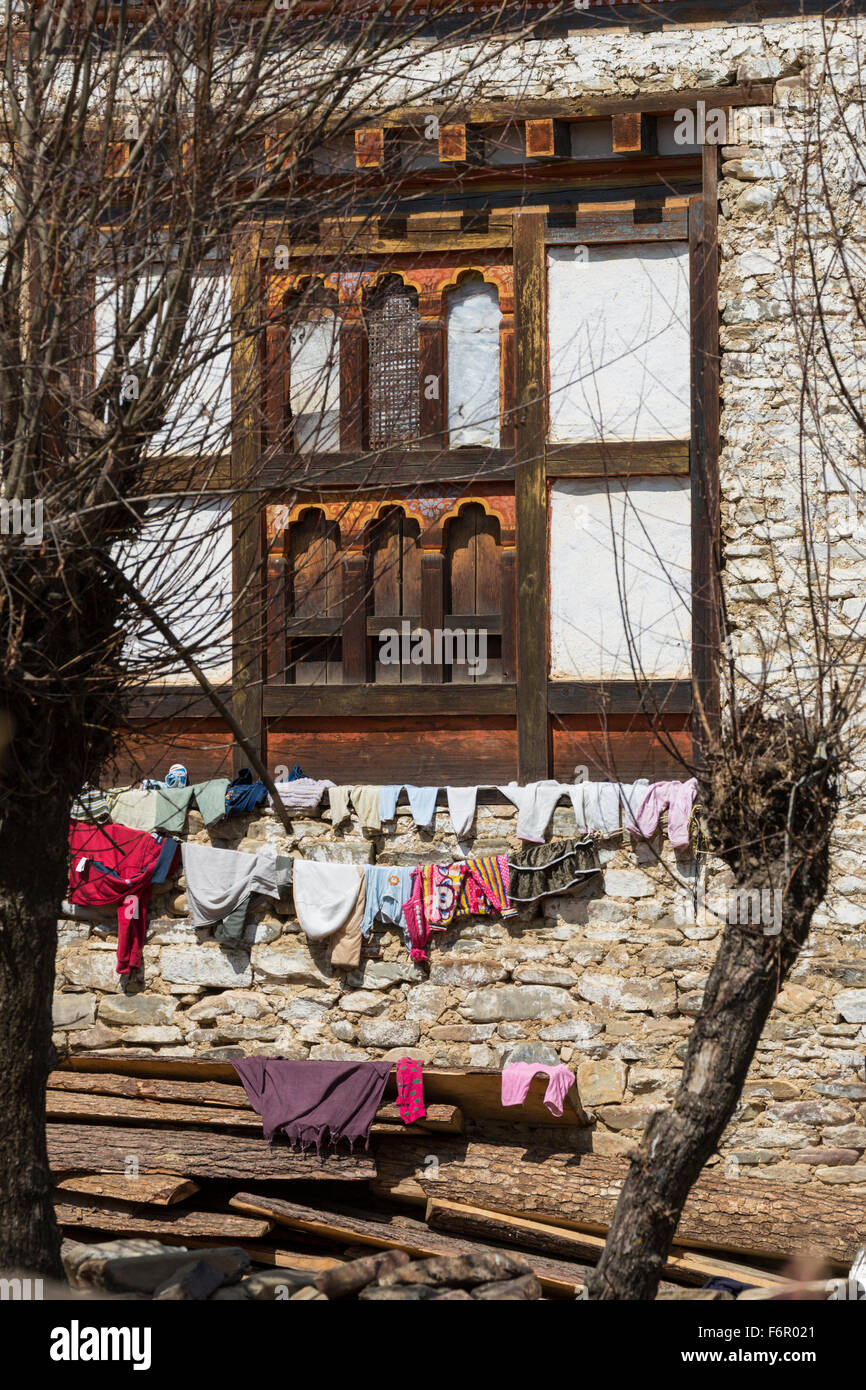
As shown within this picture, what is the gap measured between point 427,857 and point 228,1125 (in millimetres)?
2012

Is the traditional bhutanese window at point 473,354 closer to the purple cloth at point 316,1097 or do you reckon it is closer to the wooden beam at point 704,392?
the wooden beam at point 704,392

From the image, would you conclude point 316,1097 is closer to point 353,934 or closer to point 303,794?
point 353,934

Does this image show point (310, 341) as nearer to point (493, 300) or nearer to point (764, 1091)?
point (493, 300)

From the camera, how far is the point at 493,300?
9.52m

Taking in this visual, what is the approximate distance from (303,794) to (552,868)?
5.42 ft

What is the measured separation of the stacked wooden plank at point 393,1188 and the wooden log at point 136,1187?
0.01 meters

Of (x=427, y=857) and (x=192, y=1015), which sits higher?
(x=427, y=857)

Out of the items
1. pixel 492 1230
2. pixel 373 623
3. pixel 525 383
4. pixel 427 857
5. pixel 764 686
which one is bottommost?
pixel 492 1230

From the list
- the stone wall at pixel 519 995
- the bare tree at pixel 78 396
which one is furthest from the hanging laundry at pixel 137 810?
the bare tree at pixel 78 396

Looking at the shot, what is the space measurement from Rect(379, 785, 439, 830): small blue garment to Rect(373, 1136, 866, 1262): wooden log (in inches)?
76.7

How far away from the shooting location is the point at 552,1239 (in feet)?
26.6

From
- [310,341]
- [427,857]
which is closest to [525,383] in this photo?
[310,341]
